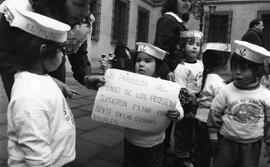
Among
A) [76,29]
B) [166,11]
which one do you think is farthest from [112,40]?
[76,29]

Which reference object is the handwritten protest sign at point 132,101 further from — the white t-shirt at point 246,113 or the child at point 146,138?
the white t-shirt at point 246,113

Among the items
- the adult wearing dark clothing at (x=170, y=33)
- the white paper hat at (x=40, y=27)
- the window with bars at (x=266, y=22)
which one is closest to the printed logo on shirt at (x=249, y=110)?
the adult wearing dark clothing at (x=170, y=33)

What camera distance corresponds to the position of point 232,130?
2.02 m

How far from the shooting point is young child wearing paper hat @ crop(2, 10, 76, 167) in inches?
45.3

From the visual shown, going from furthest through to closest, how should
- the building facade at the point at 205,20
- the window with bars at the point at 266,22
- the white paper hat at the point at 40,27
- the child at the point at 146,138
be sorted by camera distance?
the window with bars at the point at 266,22 < the building facade at the point at 205,20 < the child at the point at 146,138 < the white paper hat at the point at 40,27

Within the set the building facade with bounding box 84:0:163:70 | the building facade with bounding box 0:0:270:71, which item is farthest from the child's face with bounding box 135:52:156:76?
the building facade with bounding box 0:0:270:71

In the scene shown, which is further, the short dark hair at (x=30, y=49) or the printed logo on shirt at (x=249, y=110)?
the printed logo on shirt at (x=249, y=110)

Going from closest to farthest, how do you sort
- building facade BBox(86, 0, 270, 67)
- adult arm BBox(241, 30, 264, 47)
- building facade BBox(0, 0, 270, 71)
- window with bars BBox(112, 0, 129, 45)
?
adult arm BBox(241, 30, 264, 47) → window with bars BBox(112, 0, 129, 45) → building facade BBox(0, 0, 270, 71) → building facade BBox(86, 0, 270, 67)

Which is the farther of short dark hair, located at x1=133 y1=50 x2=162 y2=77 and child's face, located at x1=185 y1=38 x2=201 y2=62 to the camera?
child's face, located at x1=185 y1=38 x2=201 y2=62

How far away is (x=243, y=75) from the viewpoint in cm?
200

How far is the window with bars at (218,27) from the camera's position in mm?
18062

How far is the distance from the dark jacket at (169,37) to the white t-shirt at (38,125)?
156cm

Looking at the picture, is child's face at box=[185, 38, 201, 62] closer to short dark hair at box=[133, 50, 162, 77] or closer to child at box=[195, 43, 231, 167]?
child at box=[195, 43, 231, 167]

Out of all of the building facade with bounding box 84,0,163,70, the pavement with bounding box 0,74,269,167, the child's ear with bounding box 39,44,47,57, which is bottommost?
the pavement with bounding box 0,74,269,167
